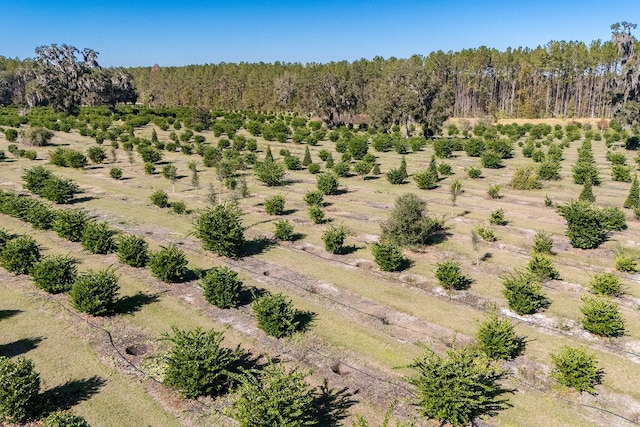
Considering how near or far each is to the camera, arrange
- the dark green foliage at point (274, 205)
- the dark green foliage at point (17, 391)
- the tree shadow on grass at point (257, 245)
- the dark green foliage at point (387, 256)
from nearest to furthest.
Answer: the dark green foliage at point (17, 391) → the dark green foliage at point (387, 256) → the tree shadow on grass at point (257, 245) → the dark green foliage at point (274, 205)

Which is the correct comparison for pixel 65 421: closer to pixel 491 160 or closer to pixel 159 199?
pixel 159 199

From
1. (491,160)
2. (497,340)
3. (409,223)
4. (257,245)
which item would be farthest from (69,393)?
(491,160)

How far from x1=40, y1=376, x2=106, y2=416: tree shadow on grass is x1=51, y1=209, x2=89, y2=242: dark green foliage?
40.9ft

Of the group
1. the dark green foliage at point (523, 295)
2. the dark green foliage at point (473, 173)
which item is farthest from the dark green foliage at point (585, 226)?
the dark green foliage at point (473, 173)

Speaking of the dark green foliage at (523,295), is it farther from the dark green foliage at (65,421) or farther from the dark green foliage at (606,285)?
the dark green foliage at (65,421)

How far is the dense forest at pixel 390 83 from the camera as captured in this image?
278 ft

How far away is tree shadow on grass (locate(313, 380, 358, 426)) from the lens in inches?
444

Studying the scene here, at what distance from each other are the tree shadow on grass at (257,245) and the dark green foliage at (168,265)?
13.9 feet

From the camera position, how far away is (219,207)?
21984mm

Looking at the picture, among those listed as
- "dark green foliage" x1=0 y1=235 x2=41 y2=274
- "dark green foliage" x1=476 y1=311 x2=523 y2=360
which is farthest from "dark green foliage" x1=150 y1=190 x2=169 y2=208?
"dark green foliage" x1=476 y1=311 x2=523 y2=360

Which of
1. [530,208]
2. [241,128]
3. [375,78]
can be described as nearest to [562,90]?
[375,78]

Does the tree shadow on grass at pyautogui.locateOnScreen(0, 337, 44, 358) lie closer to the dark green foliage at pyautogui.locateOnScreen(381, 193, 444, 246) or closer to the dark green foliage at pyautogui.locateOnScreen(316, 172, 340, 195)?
the dark green foliage at pyautogui.locateOnScreen(381, 193, 444, 246)

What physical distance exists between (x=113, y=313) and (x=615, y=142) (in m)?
66.2

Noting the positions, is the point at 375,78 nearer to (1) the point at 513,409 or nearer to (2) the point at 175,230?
(2) the point at 175,230
